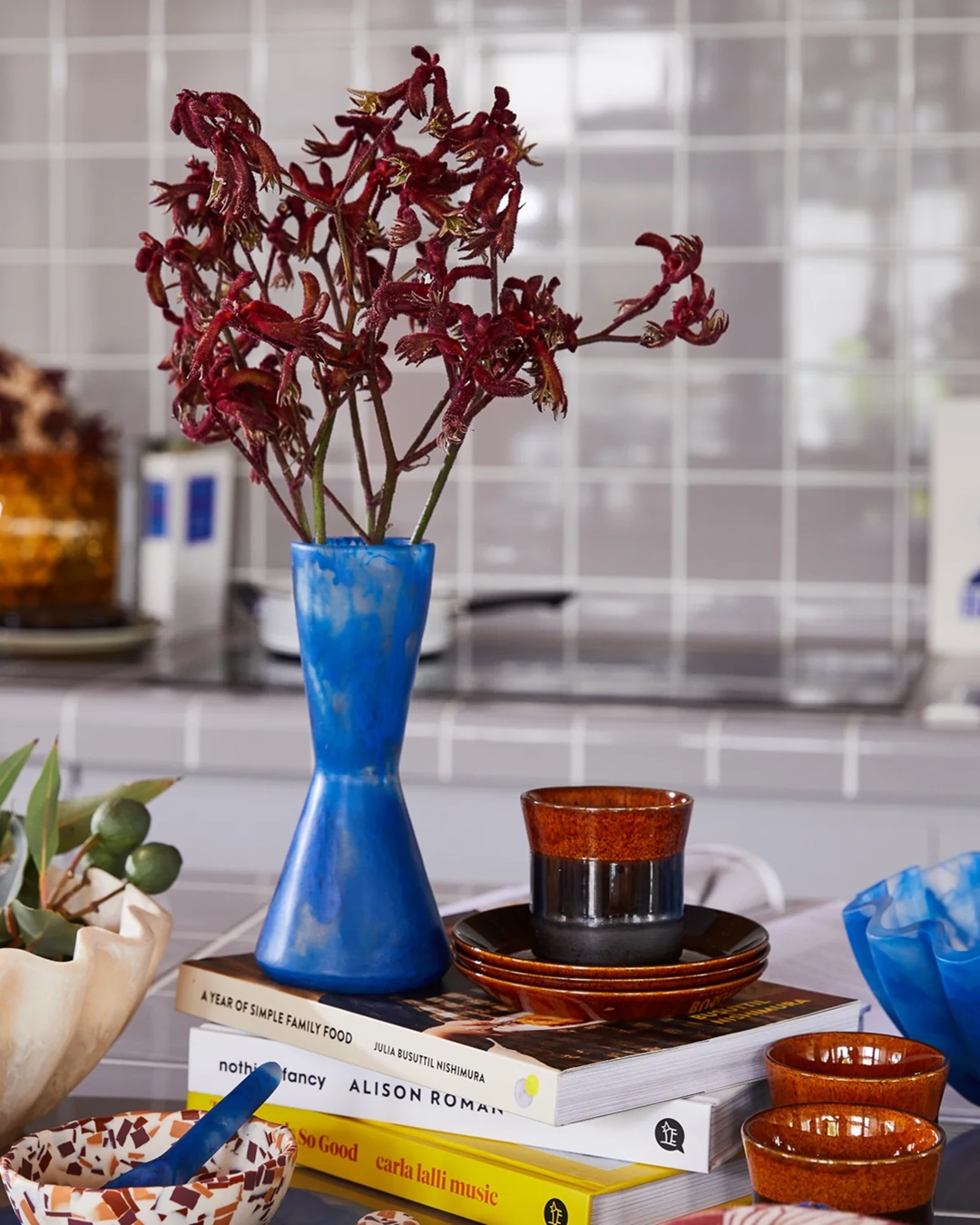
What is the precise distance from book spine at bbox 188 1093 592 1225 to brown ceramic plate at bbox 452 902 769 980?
8 centimetres

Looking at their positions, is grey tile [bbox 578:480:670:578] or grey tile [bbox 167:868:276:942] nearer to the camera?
grey tile [bbox 167:868:276:942]

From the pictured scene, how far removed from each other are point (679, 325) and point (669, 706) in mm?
1095

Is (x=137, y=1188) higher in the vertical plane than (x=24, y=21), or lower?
lower

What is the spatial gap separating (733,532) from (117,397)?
91cm

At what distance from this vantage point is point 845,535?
2332 mm

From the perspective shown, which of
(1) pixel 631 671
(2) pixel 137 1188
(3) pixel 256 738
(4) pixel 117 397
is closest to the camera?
(2) pixel 137 1188

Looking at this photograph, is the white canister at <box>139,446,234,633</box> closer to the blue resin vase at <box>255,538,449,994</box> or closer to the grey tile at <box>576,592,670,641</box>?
the grey tile at <box>576,592,670,641</box>

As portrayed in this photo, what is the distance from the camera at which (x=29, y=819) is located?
2.58 ft

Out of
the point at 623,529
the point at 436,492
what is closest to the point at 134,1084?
the point at 436,492

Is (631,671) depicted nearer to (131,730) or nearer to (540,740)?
(540,740)

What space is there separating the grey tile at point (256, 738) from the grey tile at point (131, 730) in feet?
0.10

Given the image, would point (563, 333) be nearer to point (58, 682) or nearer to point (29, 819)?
point (29, 819)

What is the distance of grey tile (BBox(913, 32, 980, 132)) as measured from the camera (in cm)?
226

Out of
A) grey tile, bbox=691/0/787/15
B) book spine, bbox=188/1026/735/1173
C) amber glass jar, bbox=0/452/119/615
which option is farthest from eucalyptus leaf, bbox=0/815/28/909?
grey tile, bbox=691/0/787/15
